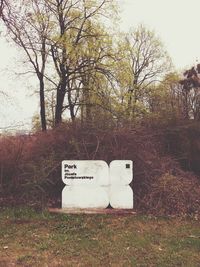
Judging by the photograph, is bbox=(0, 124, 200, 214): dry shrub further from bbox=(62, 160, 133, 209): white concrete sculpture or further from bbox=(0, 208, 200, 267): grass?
bbox=(0, 208, 200, 267): grass

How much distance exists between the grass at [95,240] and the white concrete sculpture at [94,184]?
677 millimetres

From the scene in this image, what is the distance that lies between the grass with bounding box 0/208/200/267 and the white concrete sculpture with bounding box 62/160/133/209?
677 millimetres

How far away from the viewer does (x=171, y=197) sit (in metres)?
10.5

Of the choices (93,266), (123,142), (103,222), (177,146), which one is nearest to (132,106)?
(177,146)

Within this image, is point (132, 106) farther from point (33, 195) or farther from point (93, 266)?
point (93, 266)

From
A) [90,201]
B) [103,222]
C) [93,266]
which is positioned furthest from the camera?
[90,201]

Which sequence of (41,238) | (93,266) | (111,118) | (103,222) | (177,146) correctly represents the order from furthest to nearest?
(177,146), (111,118), (103,222), (41,238), (93,266)

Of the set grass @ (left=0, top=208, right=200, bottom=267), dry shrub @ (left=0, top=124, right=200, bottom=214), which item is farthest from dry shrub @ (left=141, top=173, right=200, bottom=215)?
grass @ (left=0, top=208, right=200, bottom=267)

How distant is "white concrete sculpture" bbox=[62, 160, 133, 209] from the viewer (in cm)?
1070

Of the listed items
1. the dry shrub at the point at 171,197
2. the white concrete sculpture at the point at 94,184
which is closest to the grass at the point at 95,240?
the dry shrub at the point at 171,197

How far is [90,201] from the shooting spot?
1070 cm

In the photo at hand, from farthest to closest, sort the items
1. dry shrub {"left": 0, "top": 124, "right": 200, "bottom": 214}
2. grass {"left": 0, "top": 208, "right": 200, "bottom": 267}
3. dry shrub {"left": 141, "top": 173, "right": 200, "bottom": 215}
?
dry shrub {"left": 0, "top": 124, "right": 200, "bottom": 214}
dry shrub {"left": 141, "top": 173, "right": 200, "bottom": 215}
grass {"left": 0, "top": 208, "right": 200, "bottom": 267}

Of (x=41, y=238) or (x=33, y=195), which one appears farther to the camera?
(x=33, y=195)

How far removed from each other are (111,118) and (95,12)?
54.6ft
